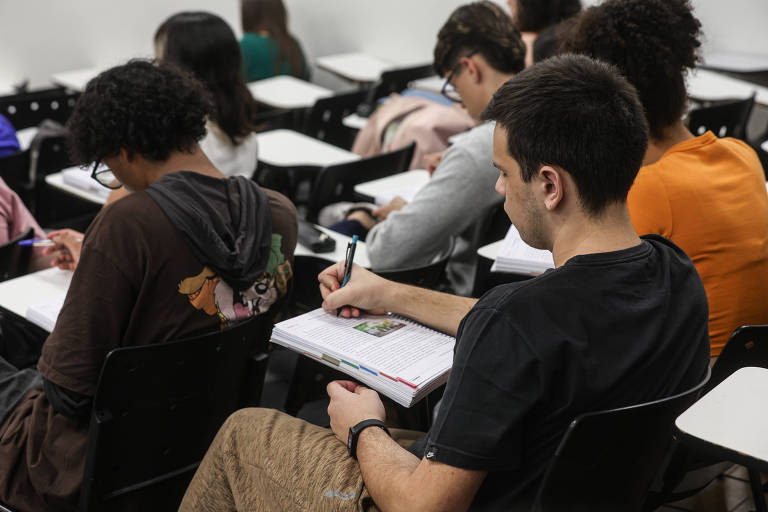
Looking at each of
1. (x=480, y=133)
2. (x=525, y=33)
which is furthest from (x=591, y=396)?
(x=525, y=33)

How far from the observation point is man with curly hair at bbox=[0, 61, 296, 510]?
1.57 meters

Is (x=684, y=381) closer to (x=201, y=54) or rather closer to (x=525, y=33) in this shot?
(x=201, y=54)

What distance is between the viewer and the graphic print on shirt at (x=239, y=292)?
1.68 metres

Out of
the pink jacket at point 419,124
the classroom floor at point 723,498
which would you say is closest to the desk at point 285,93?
the pink jacket at point 419,124

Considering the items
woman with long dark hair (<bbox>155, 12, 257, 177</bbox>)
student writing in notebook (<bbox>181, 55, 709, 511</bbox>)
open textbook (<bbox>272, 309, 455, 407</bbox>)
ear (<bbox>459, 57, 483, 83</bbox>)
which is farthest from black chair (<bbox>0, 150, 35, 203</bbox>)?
student writing in notebook (<bbox>181, 55, 709, 511</bbox>)

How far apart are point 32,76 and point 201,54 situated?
13.0 ft

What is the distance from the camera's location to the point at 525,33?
408 centimetres

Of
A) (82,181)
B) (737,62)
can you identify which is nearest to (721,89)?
(737,62)

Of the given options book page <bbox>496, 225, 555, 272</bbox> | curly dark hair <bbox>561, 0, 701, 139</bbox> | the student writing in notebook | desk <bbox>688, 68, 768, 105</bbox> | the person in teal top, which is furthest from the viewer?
the person in teal top

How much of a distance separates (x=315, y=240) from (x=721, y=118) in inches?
94.9

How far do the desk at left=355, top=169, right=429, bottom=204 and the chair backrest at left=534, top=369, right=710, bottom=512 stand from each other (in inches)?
68.4

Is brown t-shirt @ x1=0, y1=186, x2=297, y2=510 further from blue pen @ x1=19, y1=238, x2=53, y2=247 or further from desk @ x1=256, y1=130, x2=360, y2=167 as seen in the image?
desk @ x1=256, y1=130, x2=360, y2=167

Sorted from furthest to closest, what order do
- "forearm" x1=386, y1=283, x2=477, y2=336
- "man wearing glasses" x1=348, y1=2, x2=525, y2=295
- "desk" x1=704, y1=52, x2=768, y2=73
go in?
1. "desk" x1=704, y1=52, x2=768, y2=73
2. "man wearing glasses" x1=348, y1=2, x2=525, y2=295
3. "forearm" x1=386, y1=283, x2=477, y2=336

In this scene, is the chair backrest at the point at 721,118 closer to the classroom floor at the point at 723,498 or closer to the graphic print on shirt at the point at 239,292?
the classroom floor at the point at 723,498
